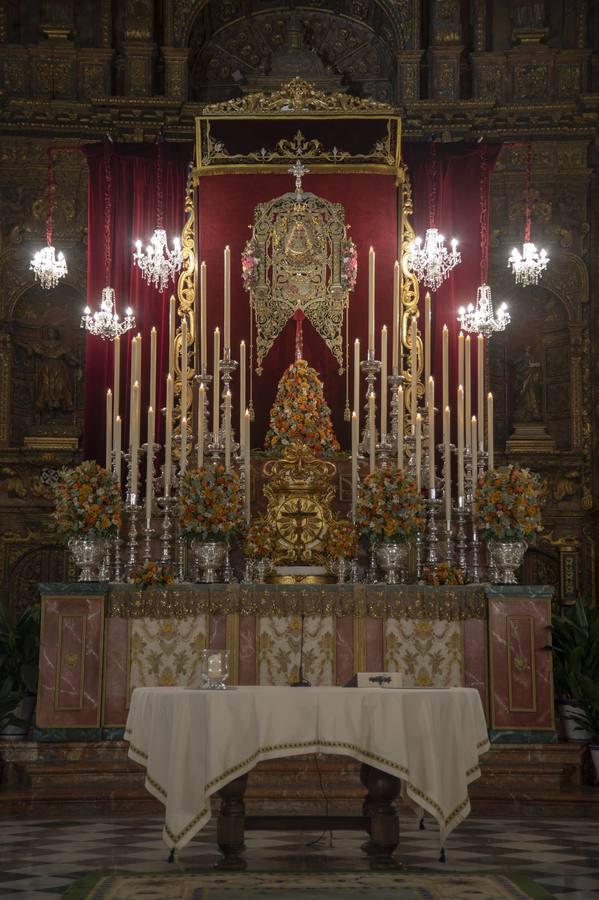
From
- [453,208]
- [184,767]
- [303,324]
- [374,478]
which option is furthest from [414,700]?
[453,208]

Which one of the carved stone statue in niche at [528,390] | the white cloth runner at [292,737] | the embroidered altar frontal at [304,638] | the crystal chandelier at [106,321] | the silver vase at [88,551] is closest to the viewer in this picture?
the white cloth runner at [292,737]

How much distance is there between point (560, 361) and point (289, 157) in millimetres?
3789

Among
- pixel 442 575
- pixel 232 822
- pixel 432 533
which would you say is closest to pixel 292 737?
pixel 232 822

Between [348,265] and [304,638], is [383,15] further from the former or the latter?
[304,638]

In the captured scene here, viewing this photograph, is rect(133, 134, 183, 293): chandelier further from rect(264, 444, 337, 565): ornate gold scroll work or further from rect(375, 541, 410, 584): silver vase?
rect(375, 541, 410, 584): silver vase

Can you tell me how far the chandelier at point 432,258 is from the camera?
46.6 ft

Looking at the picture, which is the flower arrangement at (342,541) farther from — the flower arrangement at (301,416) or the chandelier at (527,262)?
the chandelier at (527,262)

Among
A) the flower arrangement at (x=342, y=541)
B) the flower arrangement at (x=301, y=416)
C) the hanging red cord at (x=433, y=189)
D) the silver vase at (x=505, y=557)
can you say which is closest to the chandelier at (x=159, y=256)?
the hanging red cord at (x=433, y=189)

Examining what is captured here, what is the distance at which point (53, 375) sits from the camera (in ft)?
50.4

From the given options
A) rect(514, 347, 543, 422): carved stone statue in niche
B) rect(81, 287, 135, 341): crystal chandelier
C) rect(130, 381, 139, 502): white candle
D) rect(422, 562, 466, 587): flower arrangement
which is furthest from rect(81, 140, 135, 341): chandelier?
rect(514, 347, 543, 422): carved stone statue in niche

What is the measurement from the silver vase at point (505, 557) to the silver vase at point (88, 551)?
300cm

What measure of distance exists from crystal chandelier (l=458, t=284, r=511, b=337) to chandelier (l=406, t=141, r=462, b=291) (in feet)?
1.62

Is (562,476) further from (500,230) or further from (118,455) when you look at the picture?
(118,455)

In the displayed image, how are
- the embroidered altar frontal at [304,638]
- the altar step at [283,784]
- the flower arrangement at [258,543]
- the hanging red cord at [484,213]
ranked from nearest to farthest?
the altar step at [283,784] → the embroidered altar frontal at [304,638] → the flower arrangement at [258,543] → the hanging red cord at [484,213]
